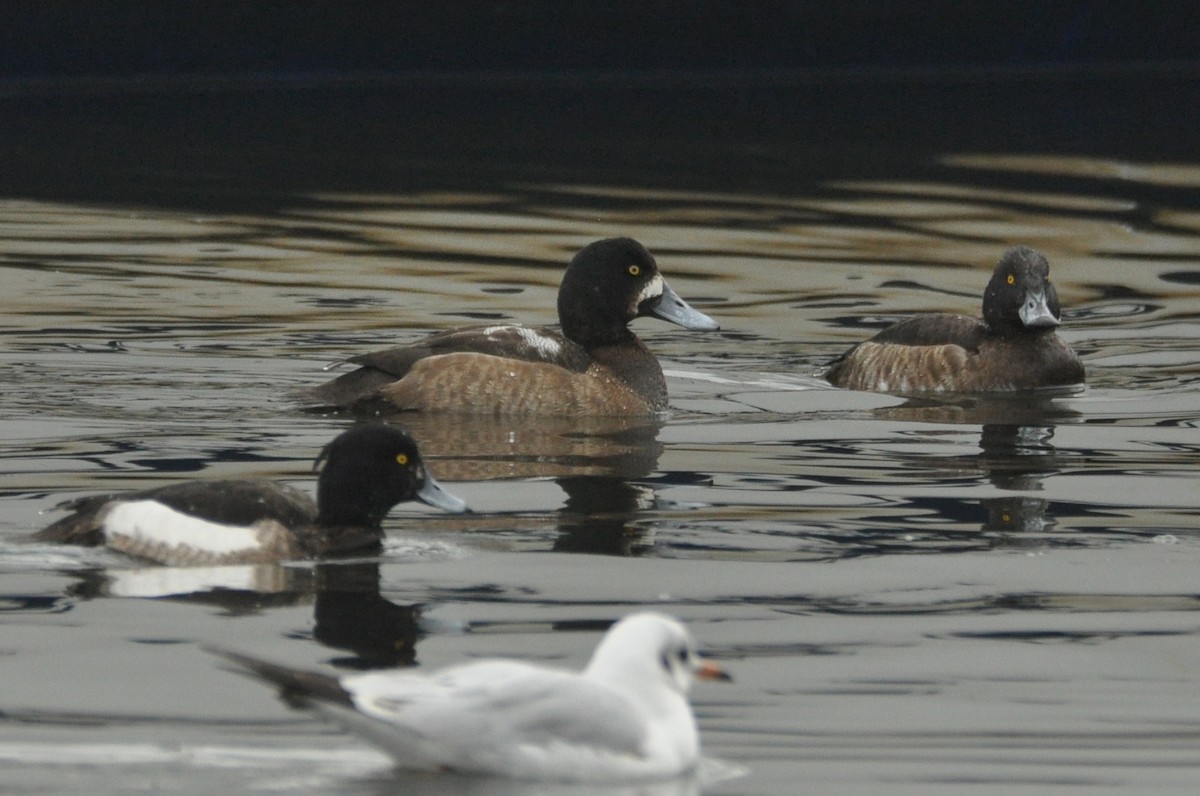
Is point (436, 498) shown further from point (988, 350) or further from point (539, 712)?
point (988, 350)

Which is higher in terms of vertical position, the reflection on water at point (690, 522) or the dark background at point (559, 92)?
the dark background at point (559, 92)

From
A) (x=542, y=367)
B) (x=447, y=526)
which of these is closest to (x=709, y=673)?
(x=447, y=526)

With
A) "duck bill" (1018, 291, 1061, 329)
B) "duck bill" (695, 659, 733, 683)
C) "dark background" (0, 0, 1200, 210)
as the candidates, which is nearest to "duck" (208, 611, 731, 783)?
"duck bill" (695, 659, 733, 683)

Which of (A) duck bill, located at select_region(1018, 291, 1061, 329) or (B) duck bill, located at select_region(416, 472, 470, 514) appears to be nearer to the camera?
(B) duck bill, located at select_region(416, 472, 470, 514)

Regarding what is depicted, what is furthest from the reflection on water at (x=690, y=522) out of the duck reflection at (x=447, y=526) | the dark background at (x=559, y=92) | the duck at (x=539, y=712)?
the dark background at (x=559, y=92)

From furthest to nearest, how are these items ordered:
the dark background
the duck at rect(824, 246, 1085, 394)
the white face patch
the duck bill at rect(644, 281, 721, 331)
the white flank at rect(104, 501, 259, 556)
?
the dark background → the duck at rect(824, 246, 1085, 394) → the duck bill at rect(644, 281, 721, 331) → the white face patch → the white flank at rect(104, 501, 259, 556)

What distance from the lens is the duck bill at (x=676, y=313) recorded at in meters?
13.1

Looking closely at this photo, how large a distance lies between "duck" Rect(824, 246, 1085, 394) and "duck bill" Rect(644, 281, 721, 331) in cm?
107

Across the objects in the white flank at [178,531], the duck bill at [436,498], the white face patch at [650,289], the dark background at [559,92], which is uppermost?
the dark background at [559,92]

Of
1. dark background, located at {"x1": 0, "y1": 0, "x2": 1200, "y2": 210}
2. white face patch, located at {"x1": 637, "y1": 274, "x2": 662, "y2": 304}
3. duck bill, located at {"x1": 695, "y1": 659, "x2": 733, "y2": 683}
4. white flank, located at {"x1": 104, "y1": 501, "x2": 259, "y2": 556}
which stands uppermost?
dark background, located at {"x1": 0, "y1": 0, "x2": 1200, "y2": 210}

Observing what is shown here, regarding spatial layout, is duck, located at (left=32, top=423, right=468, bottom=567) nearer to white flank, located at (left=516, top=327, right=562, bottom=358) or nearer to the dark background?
white flank, located at (left=516, top=327, right=562, bottom=358)

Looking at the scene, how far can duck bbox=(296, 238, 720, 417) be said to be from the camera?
12320mm

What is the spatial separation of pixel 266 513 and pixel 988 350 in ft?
20.7

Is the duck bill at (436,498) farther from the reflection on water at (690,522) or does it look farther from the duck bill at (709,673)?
the duck bill at (709,673)
